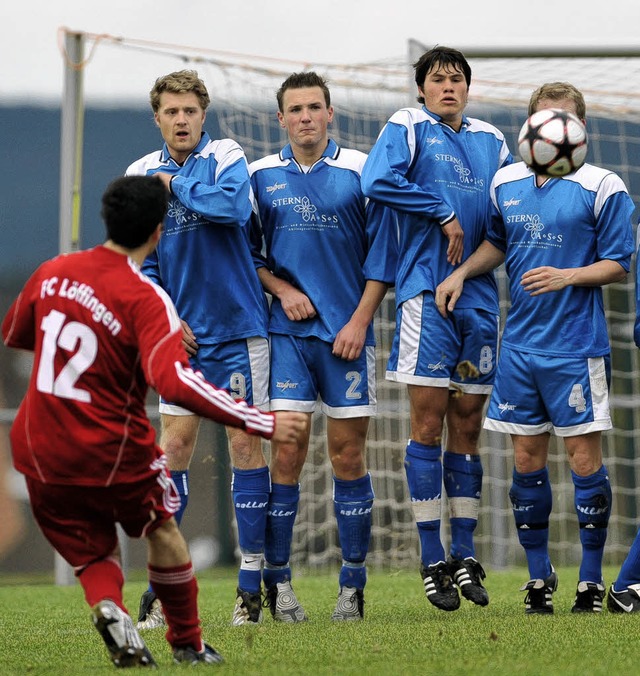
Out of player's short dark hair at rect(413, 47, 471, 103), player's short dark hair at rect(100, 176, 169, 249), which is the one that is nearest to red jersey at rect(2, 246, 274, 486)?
player's short dark hair at rect(100, 176, 169, 249)

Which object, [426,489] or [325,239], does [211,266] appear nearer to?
[325,239]

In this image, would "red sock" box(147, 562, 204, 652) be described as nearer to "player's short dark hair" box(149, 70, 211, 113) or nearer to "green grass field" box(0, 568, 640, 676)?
"green grass field" box(0, 568, 640, 676)

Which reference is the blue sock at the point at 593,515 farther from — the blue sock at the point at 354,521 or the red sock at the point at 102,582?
the red sock at the point at 102,582

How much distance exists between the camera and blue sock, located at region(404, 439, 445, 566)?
5.98 meters

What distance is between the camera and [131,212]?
421 cm

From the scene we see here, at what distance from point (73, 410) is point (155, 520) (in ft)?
1.57

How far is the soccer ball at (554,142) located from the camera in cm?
561

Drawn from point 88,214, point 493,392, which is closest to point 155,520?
point 493,392

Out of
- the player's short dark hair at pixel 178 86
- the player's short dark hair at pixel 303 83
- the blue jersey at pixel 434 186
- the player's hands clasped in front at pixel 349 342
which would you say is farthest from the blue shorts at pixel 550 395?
the player's short dark hair at pixel 178 86

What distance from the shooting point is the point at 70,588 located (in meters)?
8.68

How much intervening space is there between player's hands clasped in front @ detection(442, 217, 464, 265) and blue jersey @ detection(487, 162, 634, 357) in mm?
248

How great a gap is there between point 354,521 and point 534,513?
83 centimetres

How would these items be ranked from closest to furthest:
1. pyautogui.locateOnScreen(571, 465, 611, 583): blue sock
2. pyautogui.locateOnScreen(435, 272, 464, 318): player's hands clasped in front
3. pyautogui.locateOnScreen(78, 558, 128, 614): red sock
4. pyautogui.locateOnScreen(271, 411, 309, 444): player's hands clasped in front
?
pyautogui.locateOnScreen(271, 411, 309, 444): player's hands clasped in front
pyautogui.locateOnScreen(78, 558, 128, 614): red sock
pyautogui.locateOnScreen(571, 465, 611, 583): blue sock
pyautogui.locateOnScreen(435, 272, 464, 318): player's hands clasped in front

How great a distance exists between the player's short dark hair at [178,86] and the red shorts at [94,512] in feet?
7.66
